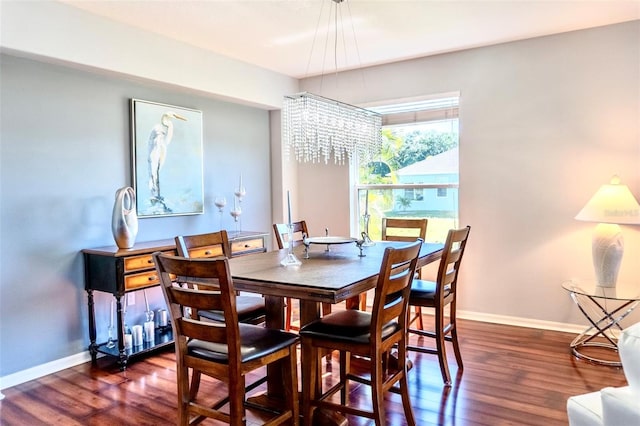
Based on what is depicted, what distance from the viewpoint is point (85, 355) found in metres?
3.35

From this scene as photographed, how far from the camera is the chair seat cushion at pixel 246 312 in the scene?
8.69 feet

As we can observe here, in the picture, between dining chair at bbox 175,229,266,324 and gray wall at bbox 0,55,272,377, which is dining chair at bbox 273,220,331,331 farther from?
gray wall at bbox 0,55,272,377

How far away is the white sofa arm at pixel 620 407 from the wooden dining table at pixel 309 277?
0.99 meters

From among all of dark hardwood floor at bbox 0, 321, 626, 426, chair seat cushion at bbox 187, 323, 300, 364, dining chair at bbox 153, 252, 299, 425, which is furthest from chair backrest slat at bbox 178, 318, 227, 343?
dark hardwood floor at bbox 0, 321, 626, 426

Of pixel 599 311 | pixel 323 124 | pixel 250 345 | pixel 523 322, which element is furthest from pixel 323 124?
pixel 599 311

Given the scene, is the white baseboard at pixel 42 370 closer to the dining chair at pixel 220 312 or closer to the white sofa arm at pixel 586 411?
the dining chair at pixel 220 312

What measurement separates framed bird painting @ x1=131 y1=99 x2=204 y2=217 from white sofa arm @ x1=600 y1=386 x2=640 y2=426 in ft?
11.1

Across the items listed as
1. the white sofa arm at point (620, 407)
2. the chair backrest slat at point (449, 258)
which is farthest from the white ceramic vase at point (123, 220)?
the white sofa arm at point (620, 407)

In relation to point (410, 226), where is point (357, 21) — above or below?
above

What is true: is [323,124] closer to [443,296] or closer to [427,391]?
[443,296]

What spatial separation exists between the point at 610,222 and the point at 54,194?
13.0ft

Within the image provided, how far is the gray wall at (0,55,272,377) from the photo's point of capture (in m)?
2.95

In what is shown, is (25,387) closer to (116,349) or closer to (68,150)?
(116,349)

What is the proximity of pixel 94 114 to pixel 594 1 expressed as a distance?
12.2 ft
